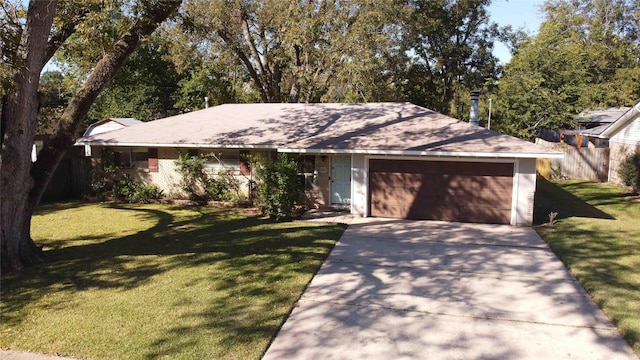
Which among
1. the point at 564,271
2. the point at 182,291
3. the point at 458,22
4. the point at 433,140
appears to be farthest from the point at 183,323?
the point at 458,22

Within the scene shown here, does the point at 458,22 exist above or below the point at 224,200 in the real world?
above

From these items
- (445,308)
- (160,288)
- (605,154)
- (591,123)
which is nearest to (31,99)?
(160,288)

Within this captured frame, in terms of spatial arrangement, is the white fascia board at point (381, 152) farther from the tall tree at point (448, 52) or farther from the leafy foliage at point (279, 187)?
the tall tree at point (448, 52)

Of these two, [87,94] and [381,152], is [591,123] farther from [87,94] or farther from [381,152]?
[87,94]

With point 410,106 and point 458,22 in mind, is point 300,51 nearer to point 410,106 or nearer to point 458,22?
point 410,106

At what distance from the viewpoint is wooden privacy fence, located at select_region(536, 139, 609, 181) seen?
2252cm

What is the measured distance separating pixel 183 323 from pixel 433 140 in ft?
31.5

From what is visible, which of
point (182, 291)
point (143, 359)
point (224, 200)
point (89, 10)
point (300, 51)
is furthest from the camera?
point (300, 51)

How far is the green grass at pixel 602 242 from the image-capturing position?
708 cm

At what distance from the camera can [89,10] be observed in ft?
33.3

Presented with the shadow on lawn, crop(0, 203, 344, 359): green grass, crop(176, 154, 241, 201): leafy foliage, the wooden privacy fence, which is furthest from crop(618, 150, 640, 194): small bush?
crop(176, 154, 241, 201): leafy foliage

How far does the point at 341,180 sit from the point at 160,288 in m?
8.45

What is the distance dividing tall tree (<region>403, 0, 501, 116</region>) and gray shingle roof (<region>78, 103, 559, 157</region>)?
17331 millimetres

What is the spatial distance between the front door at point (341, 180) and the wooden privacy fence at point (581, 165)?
1375 centimetres
